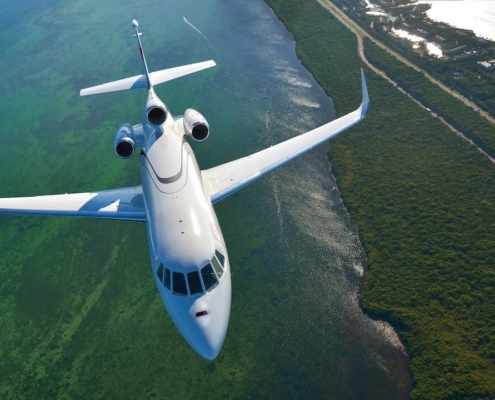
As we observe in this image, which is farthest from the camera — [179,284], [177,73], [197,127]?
[177,73]

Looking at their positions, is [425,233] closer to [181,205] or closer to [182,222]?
[181,205]

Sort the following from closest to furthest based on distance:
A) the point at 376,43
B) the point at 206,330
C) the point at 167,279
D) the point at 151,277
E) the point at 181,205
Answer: the point at 206,330
the point at 167,279
the point at 181,205
the point at 151,277
the point at 376,43

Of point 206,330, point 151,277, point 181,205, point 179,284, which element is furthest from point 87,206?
point 206,330

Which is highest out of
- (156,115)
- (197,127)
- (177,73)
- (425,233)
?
(177,73)

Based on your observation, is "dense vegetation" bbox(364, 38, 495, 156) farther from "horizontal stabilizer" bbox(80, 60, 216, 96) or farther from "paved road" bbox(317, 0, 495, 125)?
"horizontal stabilizer" bbox(80, 60, 216, 96)

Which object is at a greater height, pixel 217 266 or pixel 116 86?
pixel 116 86
